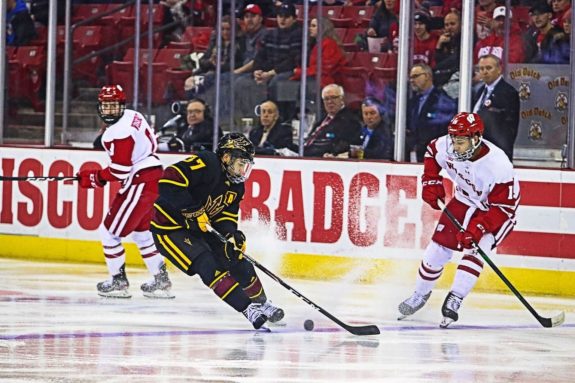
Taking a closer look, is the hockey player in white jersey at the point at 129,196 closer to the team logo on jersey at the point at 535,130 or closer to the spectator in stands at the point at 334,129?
the spectator in stands at the point at 334,129

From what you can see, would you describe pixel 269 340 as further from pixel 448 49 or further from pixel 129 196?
pixel 448 49

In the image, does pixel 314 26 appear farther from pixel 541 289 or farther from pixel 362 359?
pixel 362 359

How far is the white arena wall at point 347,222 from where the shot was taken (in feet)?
29.7

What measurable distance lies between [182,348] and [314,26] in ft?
13.1

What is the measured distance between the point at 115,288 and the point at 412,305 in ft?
5.95

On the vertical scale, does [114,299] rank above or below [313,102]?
below

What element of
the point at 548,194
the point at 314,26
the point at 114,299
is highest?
the point at 314,26

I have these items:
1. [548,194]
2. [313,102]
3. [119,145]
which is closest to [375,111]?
[313,102]

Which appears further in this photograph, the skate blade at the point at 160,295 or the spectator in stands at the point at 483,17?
the spectator in stands at the point at 483,17

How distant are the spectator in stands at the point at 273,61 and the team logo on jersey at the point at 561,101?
6.15 feet

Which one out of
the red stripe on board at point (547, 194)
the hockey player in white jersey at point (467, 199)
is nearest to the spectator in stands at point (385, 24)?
the red stripe on board at point (547, 194)

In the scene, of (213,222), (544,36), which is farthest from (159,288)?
(544,36)

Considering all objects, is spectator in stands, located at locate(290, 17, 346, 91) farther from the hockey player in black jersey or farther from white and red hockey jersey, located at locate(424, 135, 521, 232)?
the hockey player in black jersey

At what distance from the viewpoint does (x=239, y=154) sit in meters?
6.86
